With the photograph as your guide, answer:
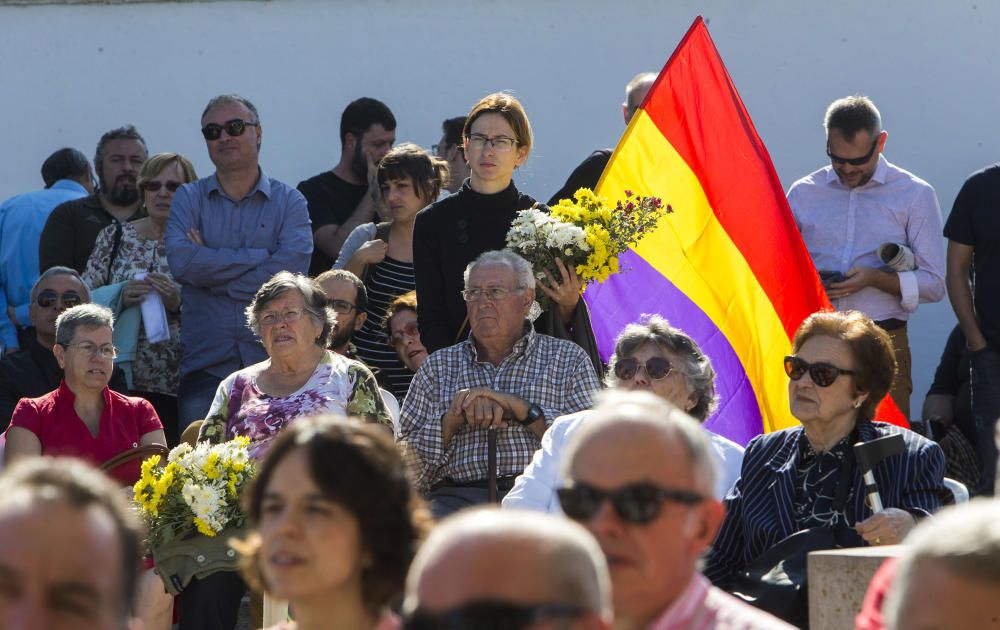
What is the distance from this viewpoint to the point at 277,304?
7.01 m

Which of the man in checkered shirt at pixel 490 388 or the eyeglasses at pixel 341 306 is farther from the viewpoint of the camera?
the eyeglasses at pixel 341 306

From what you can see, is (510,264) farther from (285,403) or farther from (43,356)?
(43,356)

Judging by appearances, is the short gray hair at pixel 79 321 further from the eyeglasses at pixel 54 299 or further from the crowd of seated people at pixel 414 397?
the eyeglasses at pixel 54 299

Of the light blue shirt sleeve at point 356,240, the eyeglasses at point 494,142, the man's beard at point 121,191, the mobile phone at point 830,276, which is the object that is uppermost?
the eyeglasses at point 494,142

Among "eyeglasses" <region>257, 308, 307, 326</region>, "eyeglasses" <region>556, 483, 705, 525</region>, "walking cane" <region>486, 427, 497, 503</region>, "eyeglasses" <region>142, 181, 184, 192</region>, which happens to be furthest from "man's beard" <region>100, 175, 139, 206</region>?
"eyeglasses" <region>556, 483, 705, 525</region>

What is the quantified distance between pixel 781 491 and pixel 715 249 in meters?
2.57

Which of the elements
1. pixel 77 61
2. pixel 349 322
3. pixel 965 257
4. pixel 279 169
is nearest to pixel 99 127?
pixel 77 61

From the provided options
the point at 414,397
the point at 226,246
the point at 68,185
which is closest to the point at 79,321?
the point at 226,246

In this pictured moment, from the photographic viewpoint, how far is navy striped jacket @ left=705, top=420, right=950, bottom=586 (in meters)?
5.34

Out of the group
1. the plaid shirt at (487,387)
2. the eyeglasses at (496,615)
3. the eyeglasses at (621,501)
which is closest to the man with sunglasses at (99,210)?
the plaid shirt at (487,387)

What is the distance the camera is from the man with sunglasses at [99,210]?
358 inches

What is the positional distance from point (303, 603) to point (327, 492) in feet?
0.82

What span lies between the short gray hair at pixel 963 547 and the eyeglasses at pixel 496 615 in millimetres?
714

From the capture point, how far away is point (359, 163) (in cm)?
925
